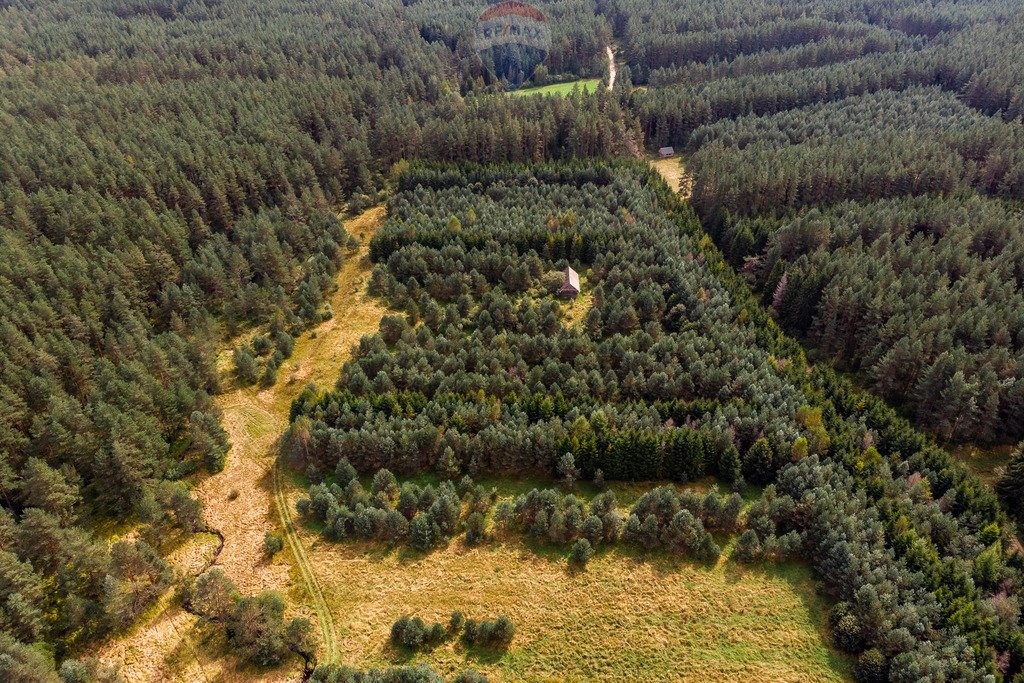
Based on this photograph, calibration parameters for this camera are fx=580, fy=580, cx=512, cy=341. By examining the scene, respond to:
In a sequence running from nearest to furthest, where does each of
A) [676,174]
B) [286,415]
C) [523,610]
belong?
[523,610] < [286,415] < [676,174]

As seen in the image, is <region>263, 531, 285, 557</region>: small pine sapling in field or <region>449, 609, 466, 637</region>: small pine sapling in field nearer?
<region>449, 609, 466, 637</region>: small pine sapling in field

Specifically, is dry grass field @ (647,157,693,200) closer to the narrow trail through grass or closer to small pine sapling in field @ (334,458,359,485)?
the narrow trail through grass

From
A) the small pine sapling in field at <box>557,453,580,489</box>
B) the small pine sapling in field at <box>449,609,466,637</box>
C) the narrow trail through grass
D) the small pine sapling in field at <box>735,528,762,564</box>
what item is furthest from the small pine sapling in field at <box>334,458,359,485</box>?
the small pine sapling in field at <box>735,528,762,564</box>

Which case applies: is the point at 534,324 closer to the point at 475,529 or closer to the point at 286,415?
the point at 475,529

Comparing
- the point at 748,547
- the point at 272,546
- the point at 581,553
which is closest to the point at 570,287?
the point at 581,553

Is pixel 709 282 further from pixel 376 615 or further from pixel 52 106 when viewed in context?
pixel 52 106

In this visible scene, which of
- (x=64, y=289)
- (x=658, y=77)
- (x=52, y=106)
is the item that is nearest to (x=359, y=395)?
(x=64, y=289)
